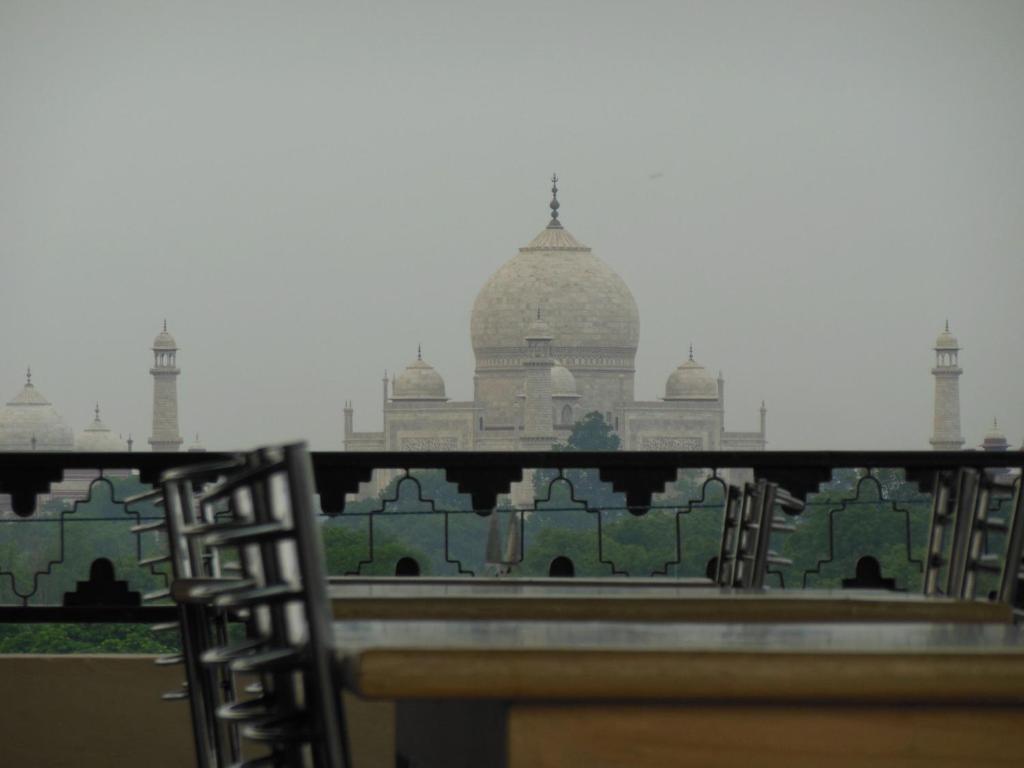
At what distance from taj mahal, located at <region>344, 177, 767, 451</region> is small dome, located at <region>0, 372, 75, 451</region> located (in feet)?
30.4

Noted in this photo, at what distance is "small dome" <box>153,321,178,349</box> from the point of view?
5878cm

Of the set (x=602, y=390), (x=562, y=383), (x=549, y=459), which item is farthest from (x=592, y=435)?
(x=549, y=459)

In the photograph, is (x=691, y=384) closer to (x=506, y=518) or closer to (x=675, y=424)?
(x=675, y=424)

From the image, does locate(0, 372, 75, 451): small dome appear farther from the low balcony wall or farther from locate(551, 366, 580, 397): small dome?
the low balcony wall

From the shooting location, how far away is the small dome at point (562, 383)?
57.0 metres

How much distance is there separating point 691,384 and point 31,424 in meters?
20.0

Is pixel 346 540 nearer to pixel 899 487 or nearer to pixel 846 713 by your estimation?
pixel 899 487

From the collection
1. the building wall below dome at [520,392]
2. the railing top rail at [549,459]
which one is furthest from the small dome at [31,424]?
the railing top rail at [549,459]

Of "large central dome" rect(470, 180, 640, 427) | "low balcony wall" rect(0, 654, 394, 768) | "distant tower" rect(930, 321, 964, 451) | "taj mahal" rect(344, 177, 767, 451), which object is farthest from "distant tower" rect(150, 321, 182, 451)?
"low balcony wall" rect(0, 654, 394, 768)

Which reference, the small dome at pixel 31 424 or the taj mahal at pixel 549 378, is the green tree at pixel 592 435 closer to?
the taj mahal at pixel 549 378

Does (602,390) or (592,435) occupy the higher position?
(602,390)

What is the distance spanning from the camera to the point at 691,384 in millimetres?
59469

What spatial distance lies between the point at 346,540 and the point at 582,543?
21.7ft

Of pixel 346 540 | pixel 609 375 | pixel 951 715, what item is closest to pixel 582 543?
pixel 346 540
